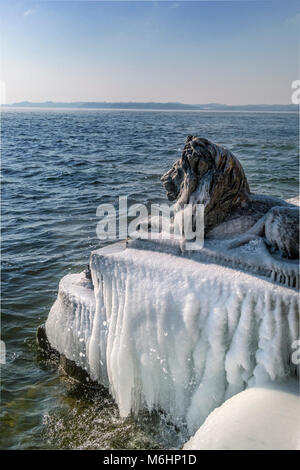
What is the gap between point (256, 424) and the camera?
2711 mm

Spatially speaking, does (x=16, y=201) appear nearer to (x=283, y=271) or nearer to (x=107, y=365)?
(x=107, y=365)

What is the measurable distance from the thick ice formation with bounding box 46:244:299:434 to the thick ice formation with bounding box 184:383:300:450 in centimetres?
25

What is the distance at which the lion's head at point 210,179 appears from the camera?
388 cm

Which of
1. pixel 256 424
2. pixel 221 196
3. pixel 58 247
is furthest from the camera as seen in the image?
pixel 58 247

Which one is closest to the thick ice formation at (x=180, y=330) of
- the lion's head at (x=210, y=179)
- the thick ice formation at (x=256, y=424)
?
the thick ice formation at (x=256, y=424)

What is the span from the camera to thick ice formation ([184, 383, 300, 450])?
102 inches

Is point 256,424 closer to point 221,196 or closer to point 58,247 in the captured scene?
point 221,196

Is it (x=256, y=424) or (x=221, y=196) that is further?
(x=221, y=196)

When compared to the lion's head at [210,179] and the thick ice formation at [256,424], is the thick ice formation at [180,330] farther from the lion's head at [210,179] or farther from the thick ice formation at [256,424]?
the lion's head at [210,179]

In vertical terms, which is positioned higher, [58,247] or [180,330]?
[180,330]

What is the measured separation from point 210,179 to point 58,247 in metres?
6.62

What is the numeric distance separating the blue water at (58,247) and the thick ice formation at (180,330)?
0.46 m

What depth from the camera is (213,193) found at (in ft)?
12.9

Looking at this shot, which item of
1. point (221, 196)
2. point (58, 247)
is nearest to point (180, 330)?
point (221, 196)
